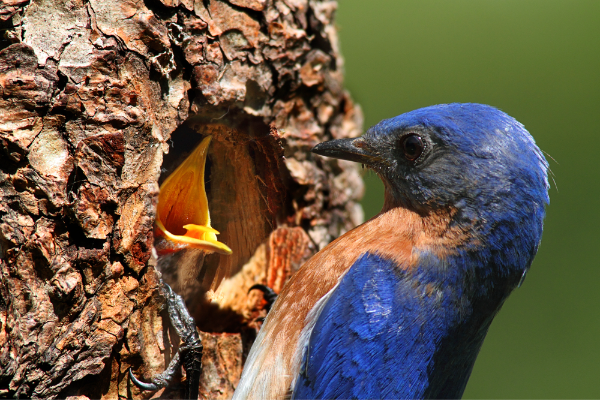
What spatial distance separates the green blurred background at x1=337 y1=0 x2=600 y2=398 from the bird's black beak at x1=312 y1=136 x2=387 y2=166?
304 centimetres

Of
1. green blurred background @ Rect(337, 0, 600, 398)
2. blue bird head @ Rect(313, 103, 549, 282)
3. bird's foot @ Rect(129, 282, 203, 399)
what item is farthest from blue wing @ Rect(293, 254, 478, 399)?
green blurred background @ Rect(337, 0, 600, 398)

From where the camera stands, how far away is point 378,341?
247cm

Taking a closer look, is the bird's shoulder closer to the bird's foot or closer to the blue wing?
the blue wing

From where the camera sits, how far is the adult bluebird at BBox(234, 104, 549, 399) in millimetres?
2459

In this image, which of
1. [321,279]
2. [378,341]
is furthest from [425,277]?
[321,279]

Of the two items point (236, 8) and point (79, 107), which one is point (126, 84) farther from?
point (236, 8)

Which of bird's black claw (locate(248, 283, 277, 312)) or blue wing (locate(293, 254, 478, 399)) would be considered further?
bird's black claw (locate(248, 283, 277, 312))

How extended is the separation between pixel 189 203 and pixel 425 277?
1266mm

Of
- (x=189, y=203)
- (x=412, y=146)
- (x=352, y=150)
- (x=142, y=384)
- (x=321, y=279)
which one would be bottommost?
(x=142, y=384)

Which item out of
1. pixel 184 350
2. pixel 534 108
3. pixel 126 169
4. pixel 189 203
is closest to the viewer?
pixel 126 169

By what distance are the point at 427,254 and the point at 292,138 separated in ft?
3.67

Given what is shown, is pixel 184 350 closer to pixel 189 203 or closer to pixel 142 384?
pixel 142 384

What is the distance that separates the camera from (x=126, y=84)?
235cm

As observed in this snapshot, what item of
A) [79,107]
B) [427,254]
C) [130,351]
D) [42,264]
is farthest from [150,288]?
[427,254]
